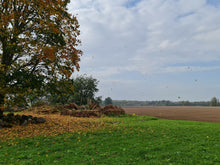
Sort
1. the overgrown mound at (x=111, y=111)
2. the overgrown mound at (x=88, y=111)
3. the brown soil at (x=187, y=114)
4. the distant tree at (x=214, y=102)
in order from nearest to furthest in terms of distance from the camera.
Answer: the overgrown mound at (x=88, y=111), the brown soil at (x=187, y=114), the overgrown mound at (x=111, y=111), the distant tree at (x=214, y=102)

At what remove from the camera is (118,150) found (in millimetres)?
11070

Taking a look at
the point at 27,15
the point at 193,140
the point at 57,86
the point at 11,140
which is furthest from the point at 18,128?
the point at 193,140

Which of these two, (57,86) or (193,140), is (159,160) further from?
(57,86)

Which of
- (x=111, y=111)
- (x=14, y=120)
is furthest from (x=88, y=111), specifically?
(x=14, y=120)

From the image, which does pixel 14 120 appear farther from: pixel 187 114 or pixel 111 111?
pixel 187 114

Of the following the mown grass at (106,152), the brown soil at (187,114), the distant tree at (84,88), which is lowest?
the brown soil at (187,114)

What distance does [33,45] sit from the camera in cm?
1775

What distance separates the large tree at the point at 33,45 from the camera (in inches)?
644

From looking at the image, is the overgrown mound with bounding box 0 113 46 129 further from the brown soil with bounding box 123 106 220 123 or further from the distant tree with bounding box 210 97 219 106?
the distant tree with bounding box 210 97 219 106

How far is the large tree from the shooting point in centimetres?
1636

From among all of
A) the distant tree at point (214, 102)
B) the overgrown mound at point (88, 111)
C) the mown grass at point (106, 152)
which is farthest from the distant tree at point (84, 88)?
the distant tree at point (214, 102)

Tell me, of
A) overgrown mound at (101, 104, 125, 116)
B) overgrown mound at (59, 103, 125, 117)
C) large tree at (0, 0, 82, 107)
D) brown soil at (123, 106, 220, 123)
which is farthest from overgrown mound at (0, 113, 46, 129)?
brown soil at (123, 106, 220, 123)

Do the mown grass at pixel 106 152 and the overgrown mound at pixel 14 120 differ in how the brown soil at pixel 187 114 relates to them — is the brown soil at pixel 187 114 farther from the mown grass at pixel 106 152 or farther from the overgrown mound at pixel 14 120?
the overgrown mound at pixel 14 120

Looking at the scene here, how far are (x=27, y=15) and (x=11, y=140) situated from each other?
12.7 metres
